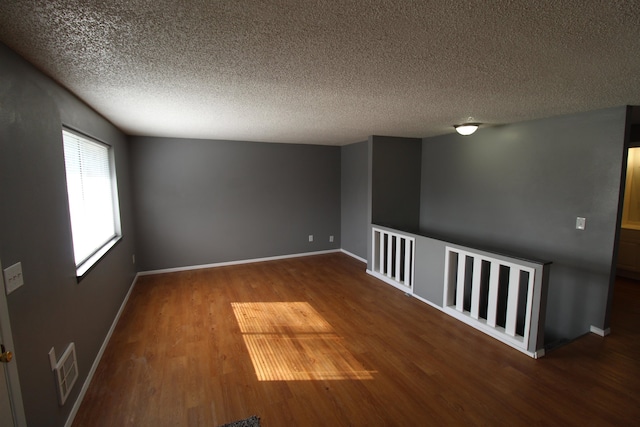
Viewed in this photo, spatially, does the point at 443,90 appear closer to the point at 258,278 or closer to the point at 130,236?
the point at 258,278

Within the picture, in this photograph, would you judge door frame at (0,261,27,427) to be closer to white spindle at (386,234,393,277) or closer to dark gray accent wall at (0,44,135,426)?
dark gray accent wall at (0,44,135,426)

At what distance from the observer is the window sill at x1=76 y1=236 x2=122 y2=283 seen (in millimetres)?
2277

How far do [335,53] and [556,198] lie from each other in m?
3.15

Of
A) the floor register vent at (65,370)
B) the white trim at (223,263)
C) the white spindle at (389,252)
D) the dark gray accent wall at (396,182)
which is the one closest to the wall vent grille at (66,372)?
the floor register vent at (65,370)

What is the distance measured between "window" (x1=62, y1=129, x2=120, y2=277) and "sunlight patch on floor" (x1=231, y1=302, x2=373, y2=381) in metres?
1.62

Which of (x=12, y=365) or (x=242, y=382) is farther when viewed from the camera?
(x=242, y=382)

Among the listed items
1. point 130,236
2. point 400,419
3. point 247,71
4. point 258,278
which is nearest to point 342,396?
point 400,419

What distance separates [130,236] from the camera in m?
4.30

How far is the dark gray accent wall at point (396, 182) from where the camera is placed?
4.74m

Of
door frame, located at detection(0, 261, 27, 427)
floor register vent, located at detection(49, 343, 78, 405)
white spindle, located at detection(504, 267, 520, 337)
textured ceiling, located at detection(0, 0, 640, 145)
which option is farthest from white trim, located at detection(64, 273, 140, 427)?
white spindle, located at detection(504, 267, 520, 337)

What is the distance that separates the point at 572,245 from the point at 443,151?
2.18 meters

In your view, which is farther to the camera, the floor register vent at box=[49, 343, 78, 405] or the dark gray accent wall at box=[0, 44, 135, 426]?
the floor register vent at box=[49, 343, 78, 405]

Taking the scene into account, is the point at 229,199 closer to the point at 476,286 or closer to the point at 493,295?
the point at 476,286

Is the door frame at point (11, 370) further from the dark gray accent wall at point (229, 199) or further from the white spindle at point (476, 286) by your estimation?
the dark gray accent wall at point (229, 199)
